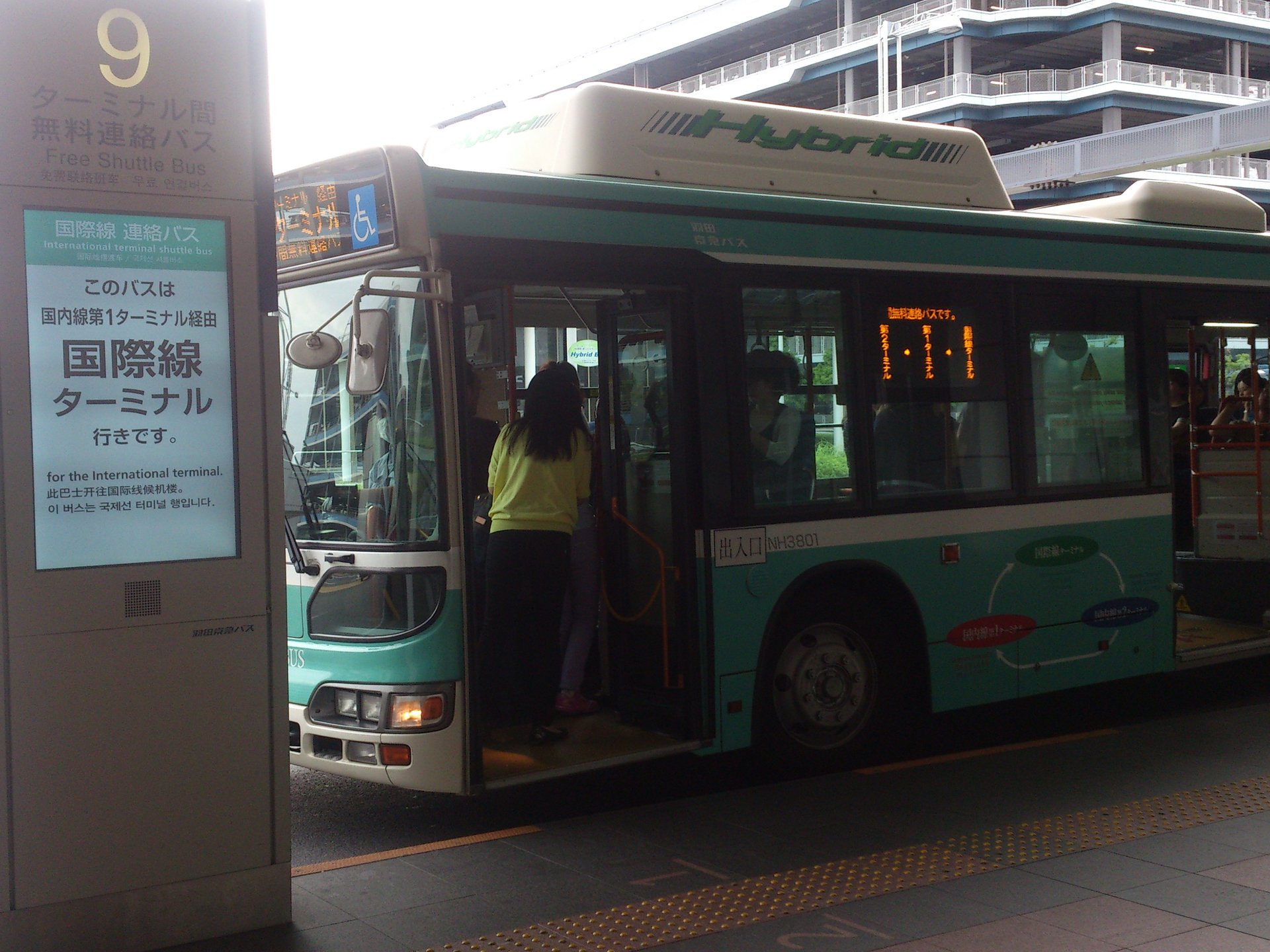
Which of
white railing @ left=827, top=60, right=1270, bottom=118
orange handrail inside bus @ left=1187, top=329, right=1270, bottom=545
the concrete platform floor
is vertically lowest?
the concrete platform floor

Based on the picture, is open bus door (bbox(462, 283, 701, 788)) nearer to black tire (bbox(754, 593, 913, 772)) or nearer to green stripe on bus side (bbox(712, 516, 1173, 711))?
green stripe on bus side (bbox(712, 516, 1173, 711))

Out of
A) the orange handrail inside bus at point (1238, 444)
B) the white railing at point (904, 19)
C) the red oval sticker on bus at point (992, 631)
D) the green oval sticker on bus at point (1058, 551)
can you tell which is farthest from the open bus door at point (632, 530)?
the white railing at point (904, 19)

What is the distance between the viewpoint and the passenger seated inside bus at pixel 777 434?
6.59 m

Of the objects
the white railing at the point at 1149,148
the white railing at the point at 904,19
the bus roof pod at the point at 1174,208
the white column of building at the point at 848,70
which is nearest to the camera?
the bus roof pod at the point at 1174,208

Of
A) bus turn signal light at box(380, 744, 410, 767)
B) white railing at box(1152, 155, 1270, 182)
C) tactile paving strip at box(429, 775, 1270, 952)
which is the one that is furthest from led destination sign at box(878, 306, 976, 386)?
white railing at box(1152, 155, 1270, 182)

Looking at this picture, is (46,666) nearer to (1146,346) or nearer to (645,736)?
(645,736)

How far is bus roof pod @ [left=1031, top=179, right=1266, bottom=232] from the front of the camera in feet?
27.7

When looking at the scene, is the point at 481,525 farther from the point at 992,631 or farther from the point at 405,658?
the point at 992,631

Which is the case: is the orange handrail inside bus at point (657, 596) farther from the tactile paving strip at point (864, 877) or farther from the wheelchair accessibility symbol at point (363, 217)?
the wheelchair accessibility symbol at point (363, 217)

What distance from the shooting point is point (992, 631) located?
7426mm

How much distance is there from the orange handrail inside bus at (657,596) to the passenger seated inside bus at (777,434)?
56 cm

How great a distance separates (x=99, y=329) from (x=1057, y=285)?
5.36 metres

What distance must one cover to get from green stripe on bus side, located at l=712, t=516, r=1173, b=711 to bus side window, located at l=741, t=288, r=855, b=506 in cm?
33

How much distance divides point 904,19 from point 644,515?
48062 mm
